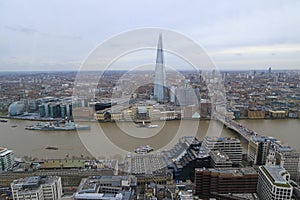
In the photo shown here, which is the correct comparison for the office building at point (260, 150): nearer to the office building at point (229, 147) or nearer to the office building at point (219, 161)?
the office building at point (229, 147)

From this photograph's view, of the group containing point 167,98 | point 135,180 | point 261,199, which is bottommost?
point 261,199

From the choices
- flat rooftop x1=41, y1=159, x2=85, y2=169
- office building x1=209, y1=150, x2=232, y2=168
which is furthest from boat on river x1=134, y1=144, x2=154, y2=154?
office building x1=209, y1=150, x2=232, y2=168

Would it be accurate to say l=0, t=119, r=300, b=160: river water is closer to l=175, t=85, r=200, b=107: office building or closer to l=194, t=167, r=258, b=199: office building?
l=175, t=85, r=200, b=107: office building

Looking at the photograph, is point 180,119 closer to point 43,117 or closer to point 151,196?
point 151,196

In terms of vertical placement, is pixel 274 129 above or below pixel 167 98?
below

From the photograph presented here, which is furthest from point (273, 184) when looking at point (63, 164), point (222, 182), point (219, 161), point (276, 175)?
point (63, 164)

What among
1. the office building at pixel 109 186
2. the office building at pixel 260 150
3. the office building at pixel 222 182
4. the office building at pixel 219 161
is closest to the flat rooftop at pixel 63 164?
the office building at pixel 109 186

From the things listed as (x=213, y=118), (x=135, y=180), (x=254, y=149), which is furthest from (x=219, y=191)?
(x=213, y=118)
